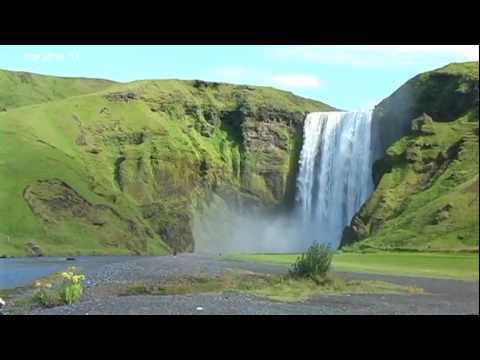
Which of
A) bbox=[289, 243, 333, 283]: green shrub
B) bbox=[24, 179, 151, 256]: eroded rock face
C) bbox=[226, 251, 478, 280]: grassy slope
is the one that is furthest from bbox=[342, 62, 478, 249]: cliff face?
bbox=[24, 179, 151, 256]: eroded rock face

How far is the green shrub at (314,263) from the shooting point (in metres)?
29.2

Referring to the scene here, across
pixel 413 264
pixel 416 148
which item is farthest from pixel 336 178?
pixel 413 264

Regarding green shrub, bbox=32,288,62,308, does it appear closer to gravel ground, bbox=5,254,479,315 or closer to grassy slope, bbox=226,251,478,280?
gravel ground, bbox=5,254,479,315

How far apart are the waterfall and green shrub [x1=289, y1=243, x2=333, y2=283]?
63761mm

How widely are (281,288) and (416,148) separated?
59.2 meters

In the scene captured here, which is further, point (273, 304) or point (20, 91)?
point (20, 91)

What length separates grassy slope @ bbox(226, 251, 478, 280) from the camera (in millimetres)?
31578

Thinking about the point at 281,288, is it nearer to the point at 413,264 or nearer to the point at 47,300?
the point at 47,300

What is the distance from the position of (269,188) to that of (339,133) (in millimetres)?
36661

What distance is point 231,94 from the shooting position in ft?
562

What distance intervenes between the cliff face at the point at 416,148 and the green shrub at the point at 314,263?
1041 inches

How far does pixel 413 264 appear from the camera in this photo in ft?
140
